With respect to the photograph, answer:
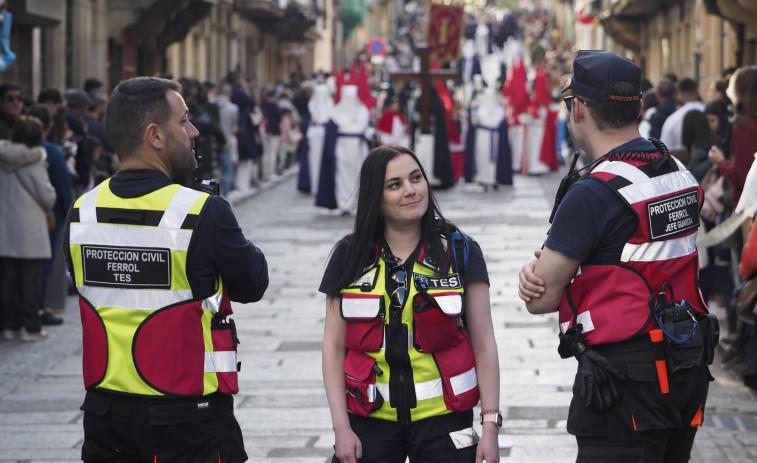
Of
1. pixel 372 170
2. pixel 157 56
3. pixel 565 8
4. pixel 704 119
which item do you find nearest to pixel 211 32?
pixel 157 56

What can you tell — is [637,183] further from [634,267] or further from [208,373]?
[208,373]

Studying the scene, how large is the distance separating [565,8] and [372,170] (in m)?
70.3

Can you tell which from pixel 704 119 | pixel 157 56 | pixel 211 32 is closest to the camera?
pixel 704 119

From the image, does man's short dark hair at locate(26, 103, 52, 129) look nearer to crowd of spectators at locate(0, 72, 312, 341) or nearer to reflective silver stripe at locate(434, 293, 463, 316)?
crowd of spectators at locate(0, 72, 312, 341)

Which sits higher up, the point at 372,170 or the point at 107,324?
the point at 372,170

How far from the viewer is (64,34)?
66.8 feet

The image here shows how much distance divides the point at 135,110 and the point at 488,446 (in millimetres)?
1332

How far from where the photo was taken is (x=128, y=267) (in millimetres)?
3615

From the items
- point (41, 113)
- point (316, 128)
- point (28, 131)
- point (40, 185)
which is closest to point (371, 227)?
point (28, 131)

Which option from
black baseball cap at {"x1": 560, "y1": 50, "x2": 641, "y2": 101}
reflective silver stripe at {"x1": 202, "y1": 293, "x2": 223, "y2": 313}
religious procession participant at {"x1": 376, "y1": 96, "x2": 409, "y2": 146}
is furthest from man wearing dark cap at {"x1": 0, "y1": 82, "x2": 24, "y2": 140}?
religious procession participant at {"x1": 376, "y1": 96, "x2": 409, "y2": 146}

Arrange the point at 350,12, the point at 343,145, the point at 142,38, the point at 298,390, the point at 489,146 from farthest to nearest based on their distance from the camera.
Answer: the point at 350,12, the point at 142,38, the point at 489,146, the point at 343,145, the point at 298,390

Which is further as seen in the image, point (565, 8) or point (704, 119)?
point (565, 8)

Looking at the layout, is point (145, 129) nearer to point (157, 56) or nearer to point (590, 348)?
point (590, 348)

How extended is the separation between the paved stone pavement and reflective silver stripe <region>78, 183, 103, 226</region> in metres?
2.55
